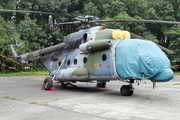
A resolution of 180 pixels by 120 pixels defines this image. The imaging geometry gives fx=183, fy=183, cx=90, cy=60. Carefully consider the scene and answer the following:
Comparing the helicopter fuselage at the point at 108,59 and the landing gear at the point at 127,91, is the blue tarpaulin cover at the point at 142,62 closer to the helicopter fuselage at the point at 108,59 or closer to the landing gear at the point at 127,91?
the helicopter fuselage at the point at 108,59

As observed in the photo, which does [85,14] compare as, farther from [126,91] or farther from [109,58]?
[126,91]

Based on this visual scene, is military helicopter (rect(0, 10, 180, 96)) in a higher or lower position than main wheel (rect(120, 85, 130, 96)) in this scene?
higher

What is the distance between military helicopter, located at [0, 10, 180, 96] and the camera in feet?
26.5

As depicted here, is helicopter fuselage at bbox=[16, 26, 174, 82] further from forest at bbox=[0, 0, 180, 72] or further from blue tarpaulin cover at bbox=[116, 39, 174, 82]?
forest at bbox=[0, 0, 180, 72]

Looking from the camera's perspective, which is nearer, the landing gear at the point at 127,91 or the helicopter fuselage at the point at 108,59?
the helicopter fuselage at the point at 108,59

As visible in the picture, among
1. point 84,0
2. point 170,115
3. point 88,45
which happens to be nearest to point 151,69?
point 170,115

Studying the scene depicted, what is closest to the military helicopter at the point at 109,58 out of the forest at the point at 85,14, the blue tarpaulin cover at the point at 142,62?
the blue tarpaulin cover at the point at 142,62

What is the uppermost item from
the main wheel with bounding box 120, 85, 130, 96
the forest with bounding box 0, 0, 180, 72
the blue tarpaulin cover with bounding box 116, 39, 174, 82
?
the forest with bounding box 0, 0, 180, 72

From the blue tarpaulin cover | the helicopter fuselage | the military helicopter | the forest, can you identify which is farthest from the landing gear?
the forest

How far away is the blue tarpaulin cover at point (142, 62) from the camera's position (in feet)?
26.1

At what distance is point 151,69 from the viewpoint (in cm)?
793

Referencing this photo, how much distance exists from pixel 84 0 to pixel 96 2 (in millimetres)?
2753

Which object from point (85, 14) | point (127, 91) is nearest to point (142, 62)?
point (127, 91)

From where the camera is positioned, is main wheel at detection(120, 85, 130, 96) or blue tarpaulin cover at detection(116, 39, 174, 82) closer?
blue tarpaulin cover at detection(116, 39, 174, 82)
